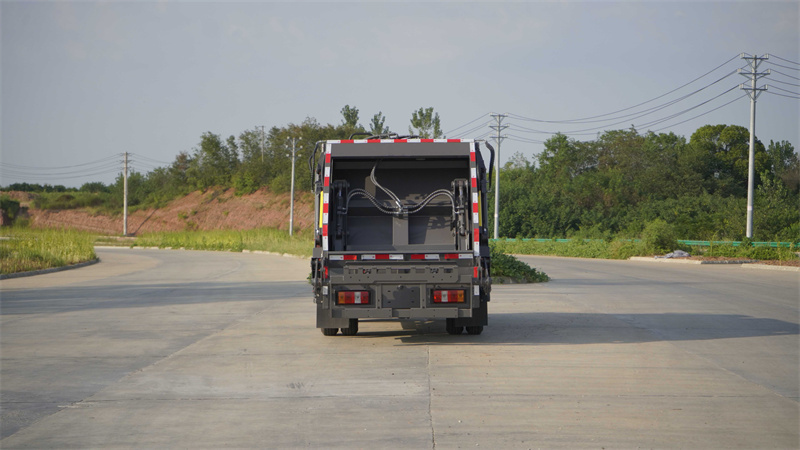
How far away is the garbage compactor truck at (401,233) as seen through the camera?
9.91 m

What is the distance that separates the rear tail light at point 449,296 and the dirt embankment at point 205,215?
60655 mm

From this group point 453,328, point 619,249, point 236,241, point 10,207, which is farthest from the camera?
point 10,207

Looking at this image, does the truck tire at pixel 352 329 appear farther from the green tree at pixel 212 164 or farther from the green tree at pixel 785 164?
the green tree at pixel 212 164

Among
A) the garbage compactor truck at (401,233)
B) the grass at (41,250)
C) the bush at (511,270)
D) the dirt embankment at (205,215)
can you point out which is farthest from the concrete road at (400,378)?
the dirt embankment at (205,215)

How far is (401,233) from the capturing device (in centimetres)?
1120

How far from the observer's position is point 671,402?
274 inches

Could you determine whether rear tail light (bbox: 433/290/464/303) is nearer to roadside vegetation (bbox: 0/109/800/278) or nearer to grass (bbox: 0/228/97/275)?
roadside vegetation (bbox: 0/109/800/278)

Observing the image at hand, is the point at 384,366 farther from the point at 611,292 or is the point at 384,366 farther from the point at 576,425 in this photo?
the point at 611,292

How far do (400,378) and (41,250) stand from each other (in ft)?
83.2

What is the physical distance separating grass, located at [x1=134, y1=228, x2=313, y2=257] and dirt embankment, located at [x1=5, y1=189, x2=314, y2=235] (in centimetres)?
1253

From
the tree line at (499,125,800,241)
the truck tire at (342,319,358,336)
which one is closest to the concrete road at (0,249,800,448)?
the truck tire at (342,319,358,336)

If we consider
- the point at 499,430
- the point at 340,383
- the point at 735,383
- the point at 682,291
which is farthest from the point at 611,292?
the point at 499,430

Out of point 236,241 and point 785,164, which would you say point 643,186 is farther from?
point 236,241

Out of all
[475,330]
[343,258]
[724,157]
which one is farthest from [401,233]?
[724,157]
